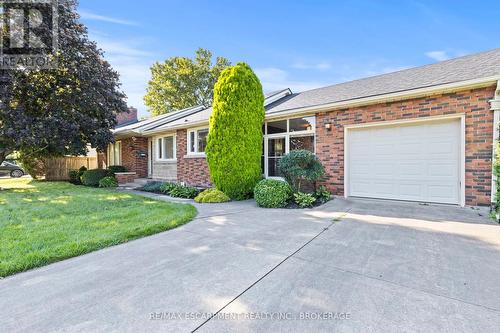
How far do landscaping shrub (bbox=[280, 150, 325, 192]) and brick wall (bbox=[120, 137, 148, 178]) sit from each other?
10.5 meters

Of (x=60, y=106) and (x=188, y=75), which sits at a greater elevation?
(x=188, y=75)

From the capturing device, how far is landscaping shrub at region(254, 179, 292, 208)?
6652 millimetres

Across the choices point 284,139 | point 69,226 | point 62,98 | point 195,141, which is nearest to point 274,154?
point 284,139

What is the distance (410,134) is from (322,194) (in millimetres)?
2843

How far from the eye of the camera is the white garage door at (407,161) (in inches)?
245

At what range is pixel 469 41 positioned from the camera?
9586 millimetres

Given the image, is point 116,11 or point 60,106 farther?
point 60,106

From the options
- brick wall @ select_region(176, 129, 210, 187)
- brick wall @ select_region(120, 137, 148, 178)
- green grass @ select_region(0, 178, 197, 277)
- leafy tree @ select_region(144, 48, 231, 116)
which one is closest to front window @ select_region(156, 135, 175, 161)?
brick wall @ select_region(176, 129, 210, 187)

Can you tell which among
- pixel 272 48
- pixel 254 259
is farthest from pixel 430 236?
pixel 272 48

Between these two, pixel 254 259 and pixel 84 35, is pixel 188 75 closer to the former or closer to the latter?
pixel 84 35

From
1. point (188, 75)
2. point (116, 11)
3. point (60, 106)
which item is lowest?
point (60, 106)

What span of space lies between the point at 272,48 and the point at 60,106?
10292 millimetres

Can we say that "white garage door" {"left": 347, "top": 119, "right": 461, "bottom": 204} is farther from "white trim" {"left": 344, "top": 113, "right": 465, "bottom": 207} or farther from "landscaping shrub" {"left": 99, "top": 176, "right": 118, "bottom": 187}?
"landscaping shrub" {"left": 99, "top": 176, "right": 118, "bottom": 187}

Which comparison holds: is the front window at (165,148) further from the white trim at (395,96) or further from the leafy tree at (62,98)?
the white trim at (395,96)
